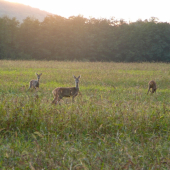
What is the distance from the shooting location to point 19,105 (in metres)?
5.39

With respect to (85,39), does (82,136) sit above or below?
below

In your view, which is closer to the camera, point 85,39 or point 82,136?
point 82,136

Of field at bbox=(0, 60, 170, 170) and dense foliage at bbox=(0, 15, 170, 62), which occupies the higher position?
dense foliage at bbox=(0, 15, 170, 62)

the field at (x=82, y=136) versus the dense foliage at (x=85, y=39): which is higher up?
the dense foliage at (x=85, y=39)

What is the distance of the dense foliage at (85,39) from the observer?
42044 millimetres

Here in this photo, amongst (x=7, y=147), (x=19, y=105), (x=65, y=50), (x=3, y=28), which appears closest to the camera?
(x=7, y=147)

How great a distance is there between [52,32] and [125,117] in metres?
39.8

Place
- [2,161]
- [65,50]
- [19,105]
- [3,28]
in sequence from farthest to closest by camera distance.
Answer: [65,50]
[3,28]
[19,105]
[2,161]

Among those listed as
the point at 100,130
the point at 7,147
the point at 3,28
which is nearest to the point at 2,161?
the point at 7,147

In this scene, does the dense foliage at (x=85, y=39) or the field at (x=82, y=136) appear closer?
the field at (x=82, y=136)

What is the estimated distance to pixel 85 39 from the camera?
44000 mm

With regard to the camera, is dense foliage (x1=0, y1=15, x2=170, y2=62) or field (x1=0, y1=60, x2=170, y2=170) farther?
dense foliage (x1=0, y1=15, x2=170, y2=62)

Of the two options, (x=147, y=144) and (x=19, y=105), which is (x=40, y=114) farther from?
(x=147, y=144)

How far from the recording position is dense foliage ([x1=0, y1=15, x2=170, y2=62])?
42044mm
